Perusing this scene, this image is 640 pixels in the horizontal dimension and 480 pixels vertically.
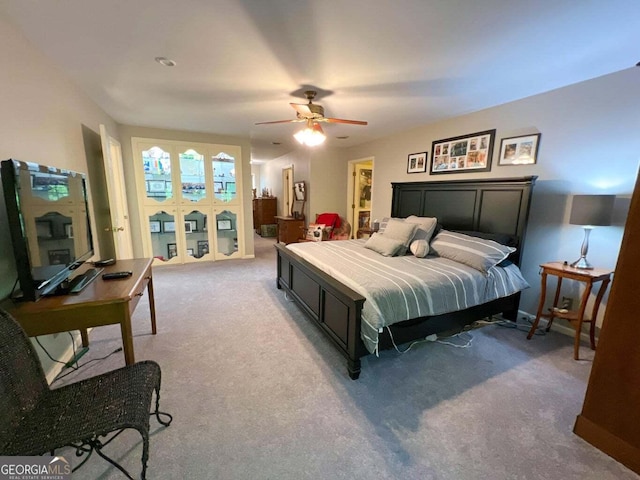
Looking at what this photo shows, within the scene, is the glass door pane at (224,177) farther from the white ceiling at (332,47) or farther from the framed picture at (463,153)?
the framed picture at (463,153)

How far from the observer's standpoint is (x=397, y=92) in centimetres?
274

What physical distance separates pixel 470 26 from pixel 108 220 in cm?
409

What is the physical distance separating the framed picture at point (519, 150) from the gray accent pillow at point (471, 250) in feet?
3.16

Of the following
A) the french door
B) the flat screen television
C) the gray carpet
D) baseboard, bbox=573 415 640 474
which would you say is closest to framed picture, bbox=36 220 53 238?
the flat screen television

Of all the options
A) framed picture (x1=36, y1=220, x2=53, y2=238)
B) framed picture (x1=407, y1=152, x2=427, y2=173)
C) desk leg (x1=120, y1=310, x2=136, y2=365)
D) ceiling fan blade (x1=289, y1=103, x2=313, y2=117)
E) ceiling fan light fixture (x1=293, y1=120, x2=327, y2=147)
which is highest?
ceiling fan blade (x1=289, y1=103, x2=313, y2=117)

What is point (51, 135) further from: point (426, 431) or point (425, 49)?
point (426, 431)

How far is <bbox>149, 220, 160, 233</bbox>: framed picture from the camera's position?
4686mm

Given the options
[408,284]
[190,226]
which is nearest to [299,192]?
[190,226]

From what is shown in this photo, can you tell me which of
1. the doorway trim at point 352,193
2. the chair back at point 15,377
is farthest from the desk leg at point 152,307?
the doorway trim at point 352,193

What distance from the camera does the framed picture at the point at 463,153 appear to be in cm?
320

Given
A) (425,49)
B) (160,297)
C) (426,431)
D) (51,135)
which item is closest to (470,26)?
(425,49)

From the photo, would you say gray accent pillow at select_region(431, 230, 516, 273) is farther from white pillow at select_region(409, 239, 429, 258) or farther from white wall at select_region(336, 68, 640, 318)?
white wall at select_region(336, 68, 640, 318)

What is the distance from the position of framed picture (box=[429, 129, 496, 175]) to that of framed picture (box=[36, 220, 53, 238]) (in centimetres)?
398

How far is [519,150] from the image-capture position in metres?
2.91
